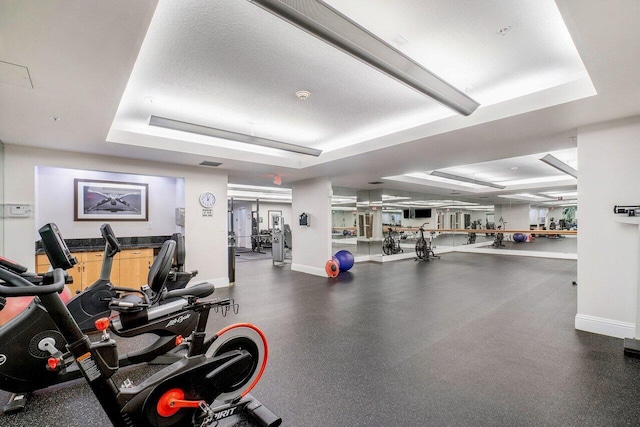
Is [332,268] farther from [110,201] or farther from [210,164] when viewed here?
[110,201]

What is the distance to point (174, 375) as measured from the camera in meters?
1.68

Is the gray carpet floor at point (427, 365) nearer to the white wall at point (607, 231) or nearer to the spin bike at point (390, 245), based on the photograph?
the white wall at point (607, 231)

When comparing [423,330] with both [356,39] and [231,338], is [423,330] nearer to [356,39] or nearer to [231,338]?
[231,338]

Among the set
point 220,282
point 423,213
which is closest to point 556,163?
point 423,213

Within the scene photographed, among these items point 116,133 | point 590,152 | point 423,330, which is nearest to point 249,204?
point 116,133

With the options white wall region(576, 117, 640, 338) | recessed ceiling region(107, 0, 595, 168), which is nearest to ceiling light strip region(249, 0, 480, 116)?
recessed ceiling region(107, 0, 595, 168)

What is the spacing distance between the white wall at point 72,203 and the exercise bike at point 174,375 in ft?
11.6

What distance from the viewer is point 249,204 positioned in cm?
1430

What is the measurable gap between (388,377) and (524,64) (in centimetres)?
308

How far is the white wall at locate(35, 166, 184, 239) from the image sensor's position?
15.4 ft

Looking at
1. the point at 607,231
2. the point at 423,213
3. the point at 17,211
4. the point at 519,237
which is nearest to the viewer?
the point at 607,231

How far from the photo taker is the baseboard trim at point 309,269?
7156 millimetres

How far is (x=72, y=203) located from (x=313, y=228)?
16.0ft

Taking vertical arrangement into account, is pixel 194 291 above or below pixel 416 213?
below
